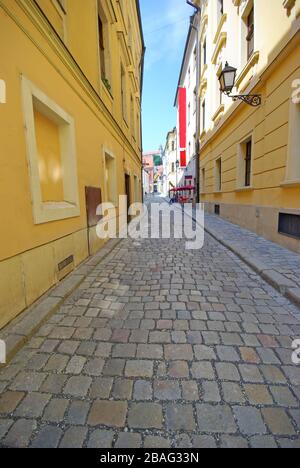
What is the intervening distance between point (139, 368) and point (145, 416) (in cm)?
43

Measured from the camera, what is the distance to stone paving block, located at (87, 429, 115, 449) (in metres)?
1.37

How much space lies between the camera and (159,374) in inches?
73.9

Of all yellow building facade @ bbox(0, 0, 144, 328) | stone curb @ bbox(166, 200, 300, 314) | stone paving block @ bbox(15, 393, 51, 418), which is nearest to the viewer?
stone paving block @ bbox(15, 393, 51, 418)

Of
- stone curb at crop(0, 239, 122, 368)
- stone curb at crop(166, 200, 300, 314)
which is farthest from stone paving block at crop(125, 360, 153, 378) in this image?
stone curb at crop(166, 200, 300, 314)

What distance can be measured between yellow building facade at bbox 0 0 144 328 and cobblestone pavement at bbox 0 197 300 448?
2.39ft

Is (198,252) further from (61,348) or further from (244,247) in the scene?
(61,348)

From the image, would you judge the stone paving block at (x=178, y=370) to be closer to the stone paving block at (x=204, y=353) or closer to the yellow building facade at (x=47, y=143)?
the stone paving block at (x=204, y=353)

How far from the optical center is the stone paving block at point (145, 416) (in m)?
1.47

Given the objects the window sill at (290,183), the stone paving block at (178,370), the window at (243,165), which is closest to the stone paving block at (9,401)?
the stone paving block at (178,370)

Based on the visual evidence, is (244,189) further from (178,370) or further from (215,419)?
(215,419)

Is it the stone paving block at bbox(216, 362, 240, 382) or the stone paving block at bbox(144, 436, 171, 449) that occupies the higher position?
the stone paving block at bbox(216, 362, 240, 382)

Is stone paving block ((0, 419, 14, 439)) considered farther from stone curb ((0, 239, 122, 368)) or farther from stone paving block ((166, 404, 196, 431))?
stone paving block ((166, 404, 196, 431))

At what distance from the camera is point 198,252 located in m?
5.55

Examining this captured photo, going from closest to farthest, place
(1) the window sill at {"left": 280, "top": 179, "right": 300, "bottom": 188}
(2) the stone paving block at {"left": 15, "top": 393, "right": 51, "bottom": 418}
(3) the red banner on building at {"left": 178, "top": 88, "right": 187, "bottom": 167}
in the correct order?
(2) the stone paving block at {"left": 15, "top": 393, "right": 51, "bottom": 418}, (1) the window sill at {"left": 280, "top": 179, "right": 300, "bottom": 188}, (3) the red banner on building at {"left": 178, "top": 88, "right": 187, "bottom": 167}
